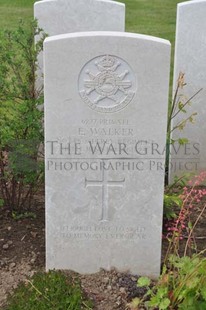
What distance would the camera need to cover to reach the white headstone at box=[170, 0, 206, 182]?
5000mm

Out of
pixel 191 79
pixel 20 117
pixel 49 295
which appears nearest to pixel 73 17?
pixel 191 79

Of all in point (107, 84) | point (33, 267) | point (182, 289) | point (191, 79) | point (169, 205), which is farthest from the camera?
point (191, 79)

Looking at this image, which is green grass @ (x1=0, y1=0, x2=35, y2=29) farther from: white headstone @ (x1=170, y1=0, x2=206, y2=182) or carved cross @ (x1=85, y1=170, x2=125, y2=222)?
carved cross @ (x1=85, y1=170, x2=125, y2=222)

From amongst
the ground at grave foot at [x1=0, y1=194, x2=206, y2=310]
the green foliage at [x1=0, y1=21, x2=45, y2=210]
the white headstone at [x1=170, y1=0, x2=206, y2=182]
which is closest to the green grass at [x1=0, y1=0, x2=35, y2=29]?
the white headstone at [x1=170, y1=0, x2=206, y2=182]

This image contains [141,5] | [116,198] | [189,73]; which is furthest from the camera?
[141,5]

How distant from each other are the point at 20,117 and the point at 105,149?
0.90 meters

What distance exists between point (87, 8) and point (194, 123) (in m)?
1.34

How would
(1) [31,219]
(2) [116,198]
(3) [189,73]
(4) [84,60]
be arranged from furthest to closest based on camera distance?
(3) [189,73] → (1) [31,219] → (2) [116,198] → (4) [84,60]

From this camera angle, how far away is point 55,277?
11.4 feet

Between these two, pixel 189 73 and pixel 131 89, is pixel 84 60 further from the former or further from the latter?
pixel 189 73

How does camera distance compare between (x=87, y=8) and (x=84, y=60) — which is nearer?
(x=84, y=60)

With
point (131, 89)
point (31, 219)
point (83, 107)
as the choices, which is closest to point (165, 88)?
point (131, 89)

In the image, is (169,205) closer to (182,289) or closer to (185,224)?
(185,224)

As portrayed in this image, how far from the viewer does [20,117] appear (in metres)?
4.20
